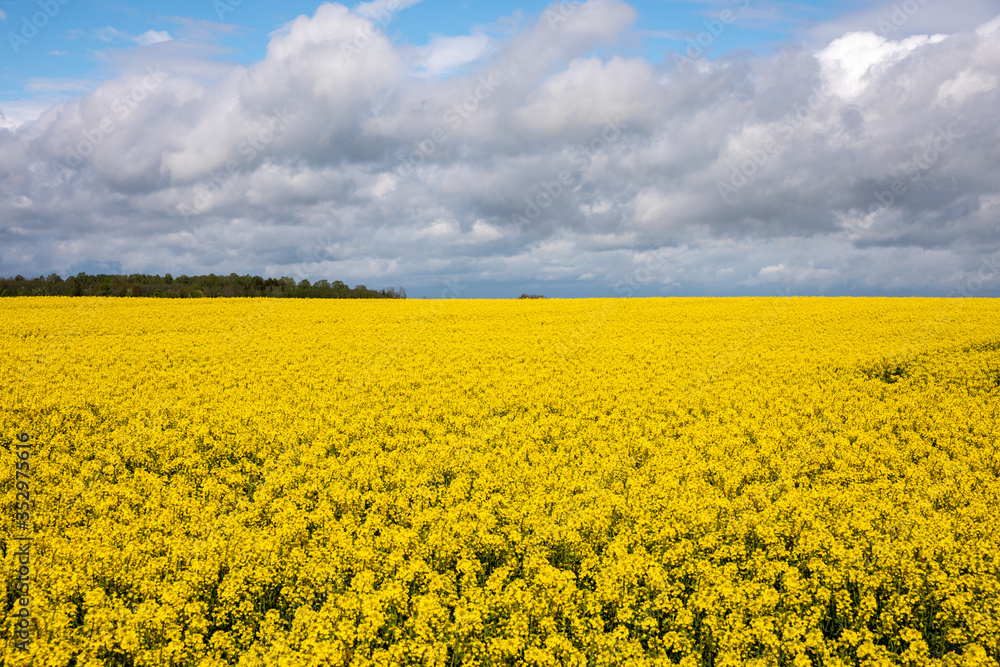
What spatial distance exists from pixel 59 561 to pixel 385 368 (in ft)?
51.6

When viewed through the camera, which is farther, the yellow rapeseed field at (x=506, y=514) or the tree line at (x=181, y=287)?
the tree line at (x=181, y=287)

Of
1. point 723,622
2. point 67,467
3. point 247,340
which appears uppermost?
point 247,340

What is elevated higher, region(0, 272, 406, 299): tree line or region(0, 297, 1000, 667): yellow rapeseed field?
region(0, 272, 406, 299): tree line

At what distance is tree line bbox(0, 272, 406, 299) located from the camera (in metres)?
74.4

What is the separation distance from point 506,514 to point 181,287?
304 feet

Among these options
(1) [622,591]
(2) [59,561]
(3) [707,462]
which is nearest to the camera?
(1) [622,591]

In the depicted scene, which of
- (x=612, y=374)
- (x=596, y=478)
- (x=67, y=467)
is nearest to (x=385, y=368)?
(x=612, y=374)

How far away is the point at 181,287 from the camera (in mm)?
86500

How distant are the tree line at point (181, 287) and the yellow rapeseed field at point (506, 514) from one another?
6165cm

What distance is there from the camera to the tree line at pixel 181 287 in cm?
7438

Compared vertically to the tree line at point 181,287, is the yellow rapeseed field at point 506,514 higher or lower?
lower

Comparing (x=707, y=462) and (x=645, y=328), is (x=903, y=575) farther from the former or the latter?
(x=645, y=328)

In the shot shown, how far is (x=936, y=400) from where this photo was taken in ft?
61.2

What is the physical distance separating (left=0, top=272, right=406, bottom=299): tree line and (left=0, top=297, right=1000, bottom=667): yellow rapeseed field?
202 feet
